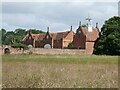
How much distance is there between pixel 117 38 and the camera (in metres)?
63.8

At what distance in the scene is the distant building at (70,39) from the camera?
77688mm

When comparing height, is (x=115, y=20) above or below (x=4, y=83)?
above

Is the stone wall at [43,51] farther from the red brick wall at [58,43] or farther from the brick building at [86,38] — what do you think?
the red brick wall at [58,43]

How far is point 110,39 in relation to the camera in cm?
6366

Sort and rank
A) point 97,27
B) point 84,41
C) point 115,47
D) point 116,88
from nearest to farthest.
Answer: point 116,88 → point 115,47 → point 84,41 → point 97,27

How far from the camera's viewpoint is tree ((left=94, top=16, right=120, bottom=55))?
62.5 meters

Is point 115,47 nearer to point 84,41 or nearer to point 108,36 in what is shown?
point 108,36

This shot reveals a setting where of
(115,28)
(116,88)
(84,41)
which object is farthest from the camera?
(84,41)

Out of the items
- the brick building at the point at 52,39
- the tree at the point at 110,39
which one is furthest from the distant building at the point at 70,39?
the tree at the point at 110,39

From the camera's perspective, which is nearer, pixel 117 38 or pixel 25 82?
pixel 25 82

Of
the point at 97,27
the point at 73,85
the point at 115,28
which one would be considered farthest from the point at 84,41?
the point at 73,85

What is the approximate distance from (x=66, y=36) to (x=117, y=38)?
24.9 m

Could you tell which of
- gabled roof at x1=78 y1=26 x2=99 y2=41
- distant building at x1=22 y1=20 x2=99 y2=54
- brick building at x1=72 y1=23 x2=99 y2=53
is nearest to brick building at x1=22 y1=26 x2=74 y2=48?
distant building at x1=22 y1=20 x2=99 y2=54

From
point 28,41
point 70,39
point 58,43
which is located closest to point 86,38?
point 70,39
